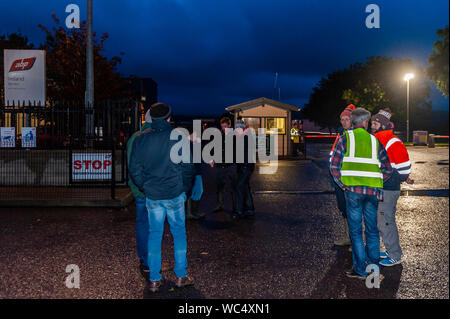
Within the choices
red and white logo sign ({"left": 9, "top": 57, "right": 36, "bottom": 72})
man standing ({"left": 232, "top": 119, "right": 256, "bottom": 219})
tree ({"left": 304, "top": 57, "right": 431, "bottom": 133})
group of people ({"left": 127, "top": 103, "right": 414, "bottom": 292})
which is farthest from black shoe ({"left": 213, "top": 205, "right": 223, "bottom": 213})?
tree ({"left": 304, "top": 57, "right": 431, "bottom": 133})

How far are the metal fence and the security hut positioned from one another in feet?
43.0

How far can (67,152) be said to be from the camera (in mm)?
12141

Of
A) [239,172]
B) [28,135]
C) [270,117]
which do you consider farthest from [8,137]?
[270,117]

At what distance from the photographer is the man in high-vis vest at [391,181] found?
5.28 m

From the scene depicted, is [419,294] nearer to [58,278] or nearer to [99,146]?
[58,278]

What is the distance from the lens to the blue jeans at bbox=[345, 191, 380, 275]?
15.7ft

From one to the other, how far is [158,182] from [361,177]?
2126mm

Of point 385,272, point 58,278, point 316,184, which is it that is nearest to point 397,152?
point 385,272

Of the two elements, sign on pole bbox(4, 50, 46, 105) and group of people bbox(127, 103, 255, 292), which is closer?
→ group of people bbox(127, 103, 255, 292)

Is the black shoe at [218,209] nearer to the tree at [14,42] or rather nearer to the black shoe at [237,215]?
the black shoe at [237,215]

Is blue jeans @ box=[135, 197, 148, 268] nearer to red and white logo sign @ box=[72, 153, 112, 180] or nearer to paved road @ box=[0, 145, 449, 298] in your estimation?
paved road @ box=[0, 145, 449, 298]

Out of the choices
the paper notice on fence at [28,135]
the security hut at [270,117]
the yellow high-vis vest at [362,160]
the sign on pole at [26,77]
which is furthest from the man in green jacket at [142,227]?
the security hut at [270,117]
